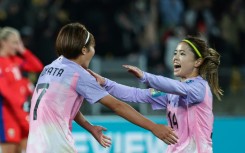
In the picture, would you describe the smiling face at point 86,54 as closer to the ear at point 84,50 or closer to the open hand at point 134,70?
the ear at point 84,50

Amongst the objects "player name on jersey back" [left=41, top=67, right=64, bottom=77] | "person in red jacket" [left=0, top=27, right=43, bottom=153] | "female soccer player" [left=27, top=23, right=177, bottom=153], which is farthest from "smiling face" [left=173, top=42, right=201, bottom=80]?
"person in red jacket" [left=0, top=27, right=43, bottom=153]

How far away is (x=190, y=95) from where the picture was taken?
5.89m

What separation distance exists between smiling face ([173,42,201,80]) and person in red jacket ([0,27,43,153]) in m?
3.21

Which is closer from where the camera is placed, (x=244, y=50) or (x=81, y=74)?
(x=81, y=74)

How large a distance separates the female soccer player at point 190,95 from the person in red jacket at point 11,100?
2868 millimetres

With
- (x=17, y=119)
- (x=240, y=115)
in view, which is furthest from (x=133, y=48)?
(x=17, y=119)

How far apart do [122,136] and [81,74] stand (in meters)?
4.31

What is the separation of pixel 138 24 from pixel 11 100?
534 centimetres

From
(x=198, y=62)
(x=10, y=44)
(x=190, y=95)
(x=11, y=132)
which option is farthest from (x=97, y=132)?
(x=10, y=44)

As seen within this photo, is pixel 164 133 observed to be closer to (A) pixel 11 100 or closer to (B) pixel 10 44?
(A) pixel 11 100

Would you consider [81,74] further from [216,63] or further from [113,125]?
[113,125]

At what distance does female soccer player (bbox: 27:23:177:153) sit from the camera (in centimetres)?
544

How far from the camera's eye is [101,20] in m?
13.3

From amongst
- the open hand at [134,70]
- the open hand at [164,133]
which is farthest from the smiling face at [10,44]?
the open hand at [164,133]
